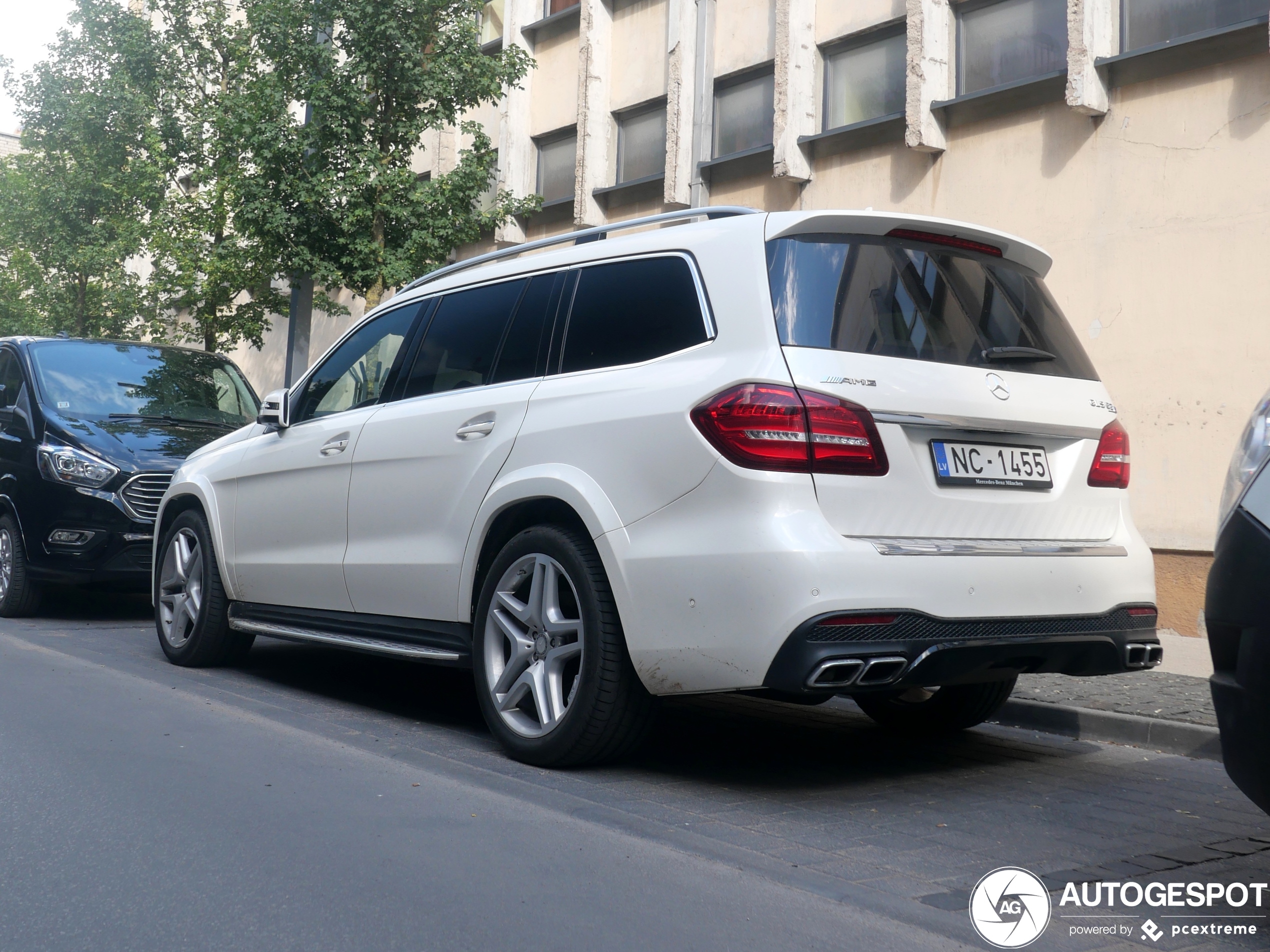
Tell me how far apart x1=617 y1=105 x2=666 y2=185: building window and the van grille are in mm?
8477

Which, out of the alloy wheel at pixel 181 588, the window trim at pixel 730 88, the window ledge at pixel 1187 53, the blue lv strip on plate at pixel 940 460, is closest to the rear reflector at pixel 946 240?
the blue lv strip on plate at pixel 940 460

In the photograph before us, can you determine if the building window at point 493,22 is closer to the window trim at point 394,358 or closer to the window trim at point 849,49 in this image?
the window trim at point 849,49

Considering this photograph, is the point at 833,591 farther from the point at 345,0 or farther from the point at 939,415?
the point at 345,0

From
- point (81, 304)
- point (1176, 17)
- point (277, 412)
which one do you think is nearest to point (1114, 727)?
point (277, 412)

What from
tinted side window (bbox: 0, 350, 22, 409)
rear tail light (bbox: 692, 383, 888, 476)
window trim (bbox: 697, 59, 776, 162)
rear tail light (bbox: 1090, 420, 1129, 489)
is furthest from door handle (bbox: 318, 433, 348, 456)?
window trim (bbox: 697, 59, 776, 162)

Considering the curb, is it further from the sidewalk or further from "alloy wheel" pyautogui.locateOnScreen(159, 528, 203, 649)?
"alloy wheel" pyautogui.locateOnScreen(159, 528, 203, 649)

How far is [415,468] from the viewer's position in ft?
18.4

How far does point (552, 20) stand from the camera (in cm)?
1809

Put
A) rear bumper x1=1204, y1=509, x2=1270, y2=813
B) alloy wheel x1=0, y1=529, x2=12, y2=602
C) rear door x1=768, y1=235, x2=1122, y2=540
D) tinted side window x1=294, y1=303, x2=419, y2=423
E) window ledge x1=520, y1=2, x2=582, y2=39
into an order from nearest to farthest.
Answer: rear bumper x1=1204, y1=509, x2=1270, y2=813, rear door x1=768, y1=235, x2=1122, y2=540, tinted side window x1=294, y1=303, x2=419, y2=423, alloy wheel x1=0, y1=529, x2=12, y2=602, window ledge x1=520, y1=2, x2=582, y2=39

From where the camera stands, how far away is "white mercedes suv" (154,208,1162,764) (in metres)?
4.15

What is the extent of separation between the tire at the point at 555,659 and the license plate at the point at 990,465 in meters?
1.21

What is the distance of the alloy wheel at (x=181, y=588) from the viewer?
736cm

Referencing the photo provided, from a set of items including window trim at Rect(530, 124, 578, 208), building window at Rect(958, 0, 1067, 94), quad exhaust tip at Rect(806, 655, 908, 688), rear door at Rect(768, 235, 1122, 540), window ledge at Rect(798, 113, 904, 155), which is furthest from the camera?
window trim at Rect(530, 124, 578, 208)

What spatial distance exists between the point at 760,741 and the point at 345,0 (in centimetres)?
1085
